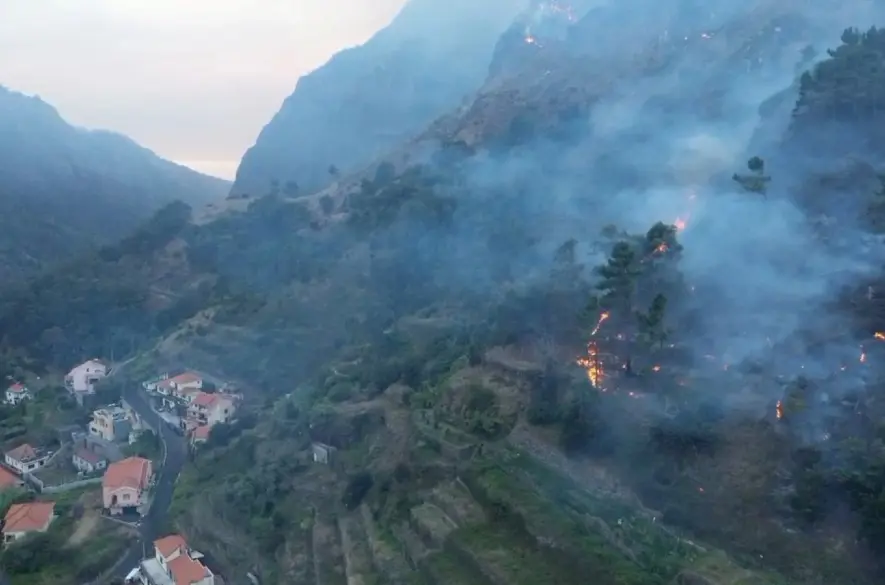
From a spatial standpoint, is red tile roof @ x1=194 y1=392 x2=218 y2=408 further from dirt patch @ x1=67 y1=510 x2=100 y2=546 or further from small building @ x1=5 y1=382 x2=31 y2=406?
small building @ x1=5 y1=382 x2=31 y2=406

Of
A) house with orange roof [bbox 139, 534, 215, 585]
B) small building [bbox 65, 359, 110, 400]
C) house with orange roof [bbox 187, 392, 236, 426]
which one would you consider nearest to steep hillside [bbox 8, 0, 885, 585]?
house with orange roof [bbox 139, 534, 215, 585]

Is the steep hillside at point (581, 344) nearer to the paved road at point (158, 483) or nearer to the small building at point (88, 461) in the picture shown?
the paved road at point (158, 483)

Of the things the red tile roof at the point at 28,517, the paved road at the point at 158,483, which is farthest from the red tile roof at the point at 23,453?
Result: the red tile roof at the point at 28,517

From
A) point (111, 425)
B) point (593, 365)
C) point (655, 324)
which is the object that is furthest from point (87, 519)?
point (655, 324)

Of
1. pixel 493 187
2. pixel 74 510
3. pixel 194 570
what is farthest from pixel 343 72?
pixel 194 570

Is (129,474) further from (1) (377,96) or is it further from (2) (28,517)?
(1) (377,96)

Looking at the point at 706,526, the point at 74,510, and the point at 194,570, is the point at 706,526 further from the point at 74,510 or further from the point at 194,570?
the point at 74,510

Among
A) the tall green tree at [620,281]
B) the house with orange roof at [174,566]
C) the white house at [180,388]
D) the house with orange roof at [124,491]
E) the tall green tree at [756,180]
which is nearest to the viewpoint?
the tall green tree at [620,281]
